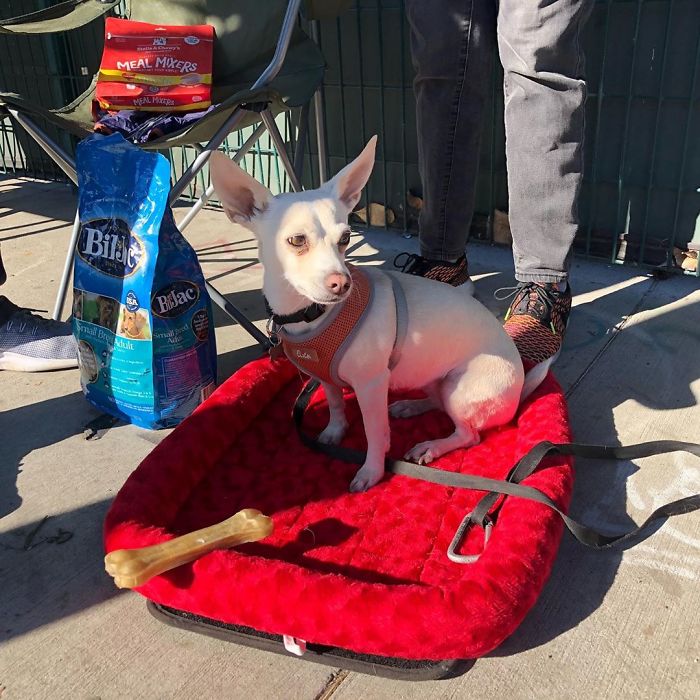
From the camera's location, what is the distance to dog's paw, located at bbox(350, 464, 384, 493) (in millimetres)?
1756

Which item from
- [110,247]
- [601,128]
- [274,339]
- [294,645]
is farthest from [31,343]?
[601,128]

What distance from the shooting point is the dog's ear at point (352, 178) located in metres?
1.70

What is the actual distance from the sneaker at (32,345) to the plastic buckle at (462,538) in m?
1.54

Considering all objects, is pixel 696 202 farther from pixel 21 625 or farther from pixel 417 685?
pixel 21 625

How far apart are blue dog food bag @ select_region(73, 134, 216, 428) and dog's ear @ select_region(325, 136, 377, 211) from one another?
47cm

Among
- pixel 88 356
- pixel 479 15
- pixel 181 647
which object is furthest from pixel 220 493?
pixel 479 15

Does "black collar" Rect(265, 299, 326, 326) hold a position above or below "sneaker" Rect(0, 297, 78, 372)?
above

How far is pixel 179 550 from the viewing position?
4.45ft

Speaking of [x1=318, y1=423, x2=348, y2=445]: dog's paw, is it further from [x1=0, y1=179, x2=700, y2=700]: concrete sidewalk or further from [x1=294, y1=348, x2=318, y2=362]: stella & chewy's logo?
[x1=0, y1=179, x2=700, y2=700]: concrete sidewalk

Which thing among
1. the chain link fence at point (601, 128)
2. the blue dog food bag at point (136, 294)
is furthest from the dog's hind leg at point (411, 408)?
the chain link fence at point (601, 128)

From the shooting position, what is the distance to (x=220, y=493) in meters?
1.75

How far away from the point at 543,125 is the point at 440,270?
0.67 meters

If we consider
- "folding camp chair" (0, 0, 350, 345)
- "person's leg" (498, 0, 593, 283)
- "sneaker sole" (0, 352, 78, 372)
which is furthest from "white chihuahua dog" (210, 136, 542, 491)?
"sneaker sole" (0, 352, 78, 372)

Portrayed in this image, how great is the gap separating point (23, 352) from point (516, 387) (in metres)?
1.72
